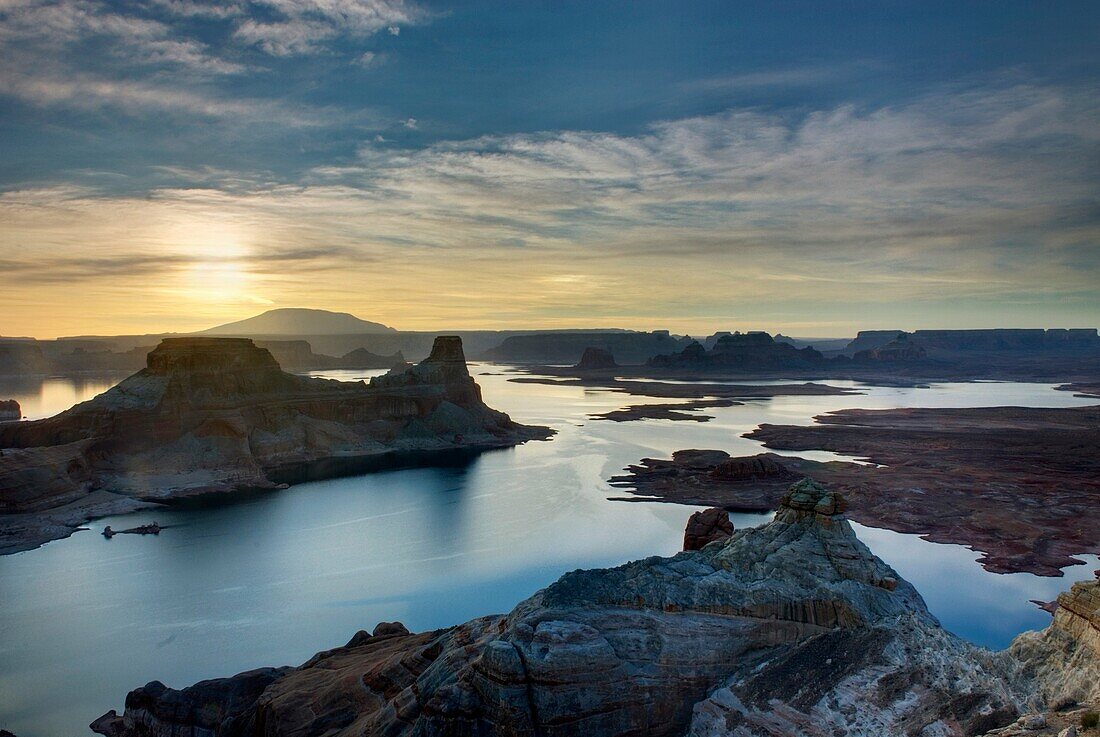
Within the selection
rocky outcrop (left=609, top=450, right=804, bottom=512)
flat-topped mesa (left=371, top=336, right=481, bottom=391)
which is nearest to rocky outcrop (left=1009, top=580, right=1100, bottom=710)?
rocky outcrop (left=609, top=450, right=804, bottom=512)

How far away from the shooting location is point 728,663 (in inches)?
547

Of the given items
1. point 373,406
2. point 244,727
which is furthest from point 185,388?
point 244,727

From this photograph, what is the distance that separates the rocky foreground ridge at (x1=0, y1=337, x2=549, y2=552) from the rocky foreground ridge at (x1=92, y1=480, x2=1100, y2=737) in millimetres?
36503

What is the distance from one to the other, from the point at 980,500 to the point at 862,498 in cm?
802

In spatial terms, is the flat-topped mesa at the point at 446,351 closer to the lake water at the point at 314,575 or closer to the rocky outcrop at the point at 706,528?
the lake water at the point at 314,575

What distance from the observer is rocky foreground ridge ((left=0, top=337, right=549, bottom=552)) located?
46.6 meters

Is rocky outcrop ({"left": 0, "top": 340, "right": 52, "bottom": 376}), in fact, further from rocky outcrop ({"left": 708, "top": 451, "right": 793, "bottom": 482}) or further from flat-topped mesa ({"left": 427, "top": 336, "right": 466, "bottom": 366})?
rocky outcrop ({"left": 708, "top": 451, "right": 793, "bottom": 482})

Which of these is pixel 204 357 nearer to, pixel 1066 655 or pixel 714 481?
pixel 714 481

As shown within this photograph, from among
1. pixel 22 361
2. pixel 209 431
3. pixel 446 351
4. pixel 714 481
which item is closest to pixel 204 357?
pixel 209 431

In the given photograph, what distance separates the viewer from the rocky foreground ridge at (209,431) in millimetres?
46562

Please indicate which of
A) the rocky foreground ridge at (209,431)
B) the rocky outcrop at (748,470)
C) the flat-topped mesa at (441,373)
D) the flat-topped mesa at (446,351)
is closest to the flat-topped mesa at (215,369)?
the rocky foreground ridge at (209,431)

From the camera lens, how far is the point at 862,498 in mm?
50281

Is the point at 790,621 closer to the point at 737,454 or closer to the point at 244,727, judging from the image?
the point at 244,727

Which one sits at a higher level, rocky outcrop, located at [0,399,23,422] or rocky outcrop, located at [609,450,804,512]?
rocky outcrop, located at [0,399,23,422]
